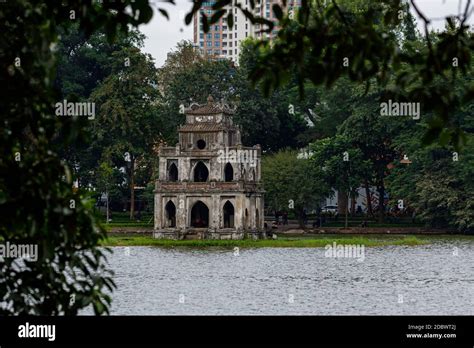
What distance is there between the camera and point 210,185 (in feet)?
198

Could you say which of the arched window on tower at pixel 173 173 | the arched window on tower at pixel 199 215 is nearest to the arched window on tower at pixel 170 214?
the arched window on tower at pixel 199 215

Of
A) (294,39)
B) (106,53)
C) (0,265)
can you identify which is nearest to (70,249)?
(0,265)

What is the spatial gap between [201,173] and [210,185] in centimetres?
333

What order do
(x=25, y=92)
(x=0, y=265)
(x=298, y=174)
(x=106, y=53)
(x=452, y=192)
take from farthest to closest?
(x=106, y=53), (x=298, y=174), (x=452, y=192), (x=0, y=265), (x=25, y=92)

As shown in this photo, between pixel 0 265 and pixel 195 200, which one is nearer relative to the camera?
pixel 0 265

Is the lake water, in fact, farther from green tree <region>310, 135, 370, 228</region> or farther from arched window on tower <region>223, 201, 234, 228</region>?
green tree <region>310, 135, 370, 228</region>

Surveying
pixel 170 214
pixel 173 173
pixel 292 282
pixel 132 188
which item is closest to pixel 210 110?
pixel 173 173

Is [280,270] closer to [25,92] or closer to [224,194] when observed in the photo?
[224,194]

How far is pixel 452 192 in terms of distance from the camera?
214ft

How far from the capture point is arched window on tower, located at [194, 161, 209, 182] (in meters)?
63.0

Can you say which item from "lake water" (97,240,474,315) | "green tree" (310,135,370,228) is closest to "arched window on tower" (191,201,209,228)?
"lake water" (97,240,474,315)

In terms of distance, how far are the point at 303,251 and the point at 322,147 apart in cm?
1847

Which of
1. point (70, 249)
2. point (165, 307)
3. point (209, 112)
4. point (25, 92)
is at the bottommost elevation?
point (165, 307)

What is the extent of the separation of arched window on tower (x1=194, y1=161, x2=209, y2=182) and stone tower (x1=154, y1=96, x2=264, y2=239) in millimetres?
116
